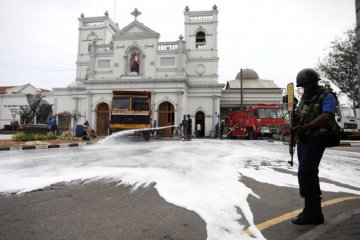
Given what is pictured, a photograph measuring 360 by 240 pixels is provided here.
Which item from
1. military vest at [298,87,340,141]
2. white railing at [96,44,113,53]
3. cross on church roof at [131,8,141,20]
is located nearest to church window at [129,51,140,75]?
white railing at [96,44,113,53]

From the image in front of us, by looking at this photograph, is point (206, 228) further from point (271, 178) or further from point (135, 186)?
point (271, 178)

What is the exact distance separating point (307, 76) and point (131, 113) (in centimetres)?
1488

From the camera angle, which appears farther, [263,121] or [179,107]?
[179,107]

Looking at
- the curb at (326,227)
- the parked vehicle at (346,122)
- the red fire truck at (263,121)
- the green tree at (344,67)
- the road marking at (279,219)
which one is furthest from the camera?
the green tree at (344,67)

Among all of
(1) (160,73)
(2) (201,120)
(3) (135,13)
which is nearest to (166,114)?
(2) (201,120)

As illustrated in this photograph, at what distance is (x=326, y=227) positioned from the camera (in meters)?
2.68

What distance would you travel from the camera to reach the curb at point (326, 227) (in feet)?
8.10

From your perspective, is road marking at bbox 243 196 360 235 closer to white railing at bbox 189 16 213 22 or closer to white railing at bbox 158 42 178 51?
white railing at bbox 158 42 178 51

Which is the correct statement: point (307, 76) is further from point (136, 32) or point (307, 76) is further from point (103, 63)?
point (103, 63)

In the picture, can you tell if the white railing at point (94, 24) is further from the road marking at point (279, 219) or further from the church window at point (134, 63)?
the road marking at point (279, 219)

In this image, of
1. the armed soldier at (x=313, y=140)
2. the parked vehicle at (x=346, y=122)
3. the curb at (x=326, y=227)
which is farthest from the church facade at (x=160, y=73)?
the curb at (x=326, y=227)

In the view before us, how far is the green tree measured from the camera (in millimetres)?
30656

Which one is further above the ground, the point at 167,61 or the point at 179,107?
the point at 167,61

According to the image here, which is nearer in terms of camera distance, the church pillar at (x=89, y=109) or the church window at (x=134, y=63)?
the church pillar at (x=89, y=109)
